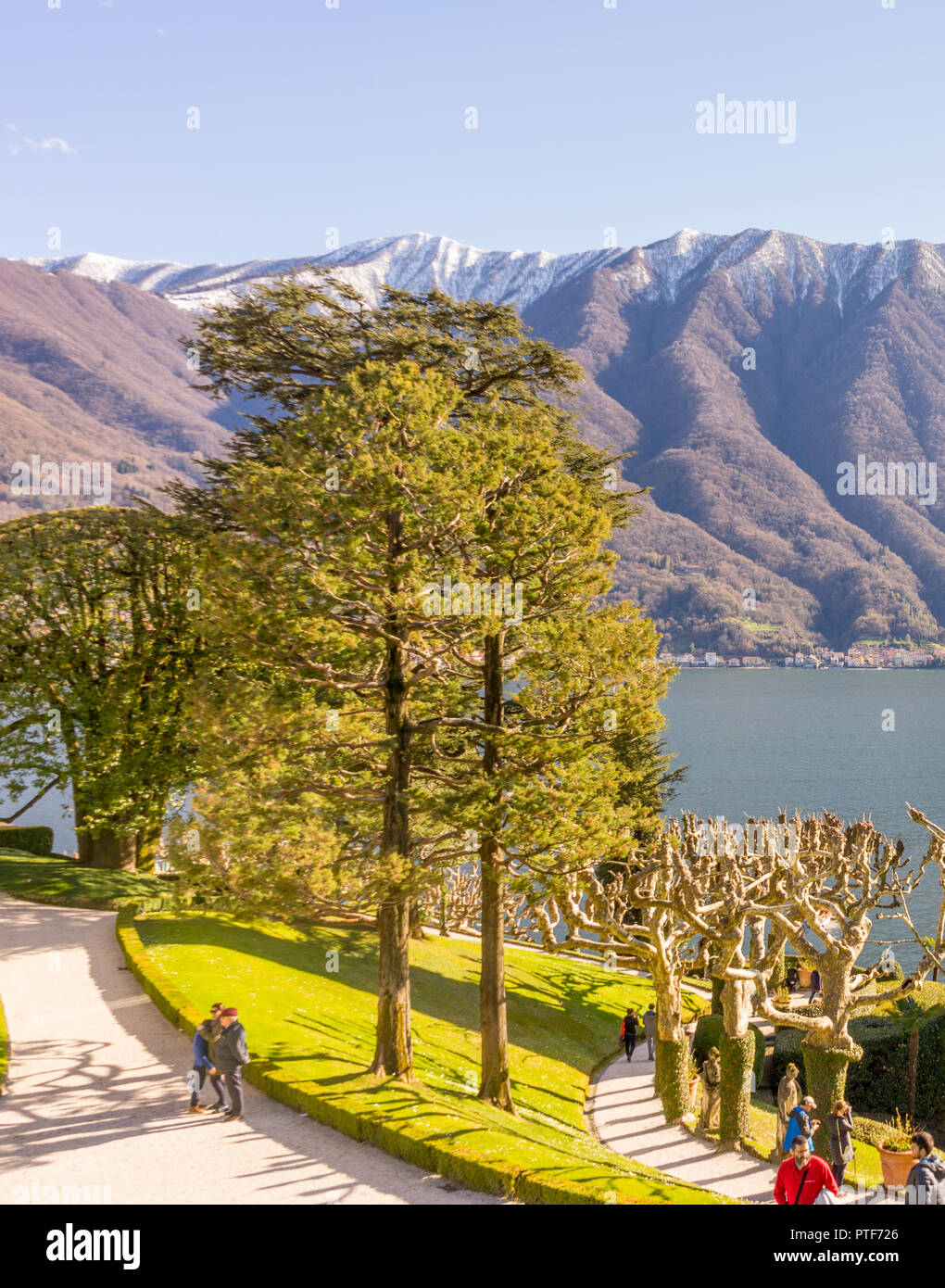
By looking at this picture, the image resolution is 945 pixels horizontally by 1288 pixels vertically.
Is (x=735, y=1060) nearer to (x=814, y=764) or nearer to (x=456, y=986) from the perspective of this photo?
(x=456, y=986)

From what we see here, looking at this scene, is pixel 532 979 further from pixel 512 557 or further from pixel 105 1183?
pixel 105 1183

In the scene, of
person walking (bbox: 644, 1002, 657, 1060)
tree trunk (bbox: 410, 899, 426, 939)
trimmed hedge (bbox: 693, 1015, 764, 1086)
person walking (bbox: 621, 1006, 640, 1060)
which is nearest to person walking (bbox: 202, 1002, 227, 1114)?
tree trunk (bbox: 410, 899, 426, 939)

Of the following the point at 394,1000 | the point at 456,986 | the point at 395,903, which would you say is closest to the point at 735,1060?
the point at 394,1000

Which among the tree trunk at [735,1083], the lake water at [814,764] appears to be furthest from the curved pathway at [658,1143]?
the lake water at [814,764]

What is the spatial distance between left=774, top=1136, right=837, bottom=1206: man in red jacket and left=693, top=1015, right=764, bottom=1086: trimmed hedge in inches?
705

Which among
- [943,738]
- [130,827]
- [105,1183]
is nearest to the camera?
[105,1183]

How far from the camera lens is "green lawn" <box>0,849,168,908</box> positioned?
2895 centimetres

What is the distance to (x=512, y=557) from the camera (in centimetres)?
1816

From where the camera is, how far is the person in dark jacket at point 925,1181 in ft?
35.5

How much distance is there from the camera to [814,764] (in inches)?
4422

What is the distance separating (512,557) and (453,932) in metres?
30.6

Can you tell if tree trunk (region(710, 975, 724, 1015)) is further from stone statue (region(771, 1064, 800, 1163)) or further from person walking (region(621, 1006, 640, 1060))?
stone statue (region(771, 1064, 800, 1163))

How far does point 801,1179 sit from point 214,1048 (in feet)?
27.6

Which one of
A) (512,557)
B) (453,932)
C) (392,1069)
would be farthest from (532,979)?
(512,557)
